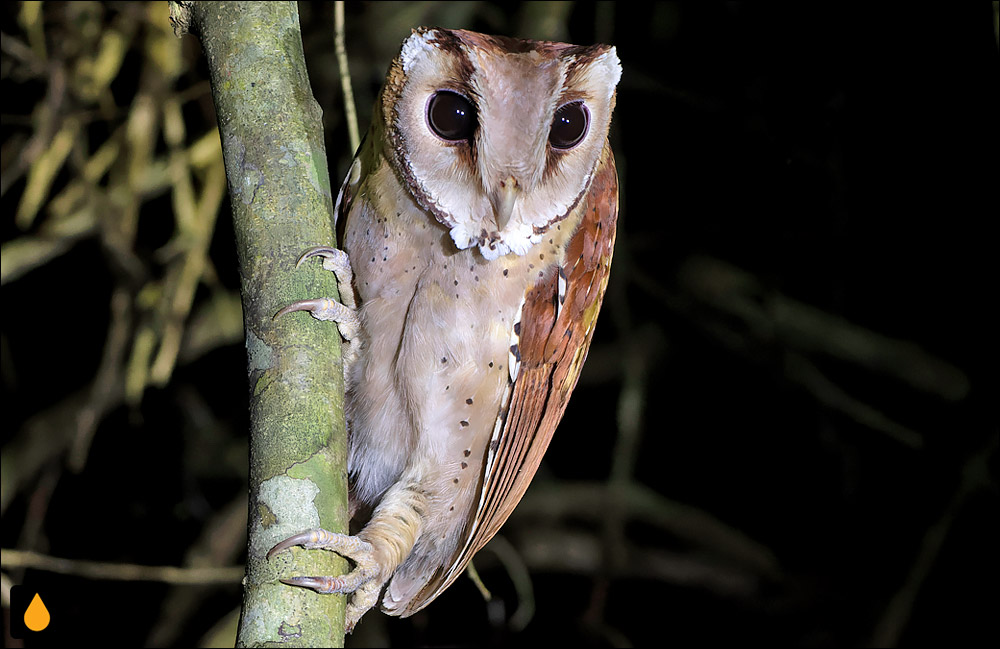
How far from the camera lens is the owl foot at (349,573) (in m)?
0.72

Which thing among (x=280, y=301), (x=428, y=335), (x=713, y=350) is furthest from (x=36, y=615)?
(x=713, y=350)

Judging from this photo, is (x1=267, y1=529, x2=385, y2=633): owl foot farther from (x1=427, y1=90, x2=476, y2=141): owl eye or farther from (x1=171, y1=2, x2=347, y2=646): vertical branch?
(x1=427, y1=90, x2=476, y2=141): owl eye

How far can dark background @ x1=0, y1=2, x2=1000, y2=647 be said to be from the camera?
1.95 m

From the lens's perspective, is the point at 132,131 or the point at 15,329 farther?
the point at 15,329

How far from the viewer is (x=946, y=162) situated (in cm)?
213

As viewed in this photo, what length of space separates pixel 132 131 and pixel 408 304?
94cm

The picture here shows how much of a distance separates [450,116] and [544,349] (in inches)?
14.7

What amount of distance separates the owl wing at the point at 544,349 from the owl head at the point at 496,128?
0.09m

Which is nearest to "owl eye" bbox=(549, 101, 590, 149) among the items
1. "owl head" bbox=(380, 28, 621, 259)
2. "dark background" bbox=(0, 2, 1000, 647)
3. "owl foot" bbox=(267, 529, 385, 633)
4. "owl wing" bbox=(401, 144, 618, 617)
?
"owl head" bbox=(380, 28, 621, 259)

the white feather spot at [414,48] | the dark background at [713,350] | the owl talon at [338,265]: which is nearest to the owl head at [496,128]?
the white feather spot at [414,48]

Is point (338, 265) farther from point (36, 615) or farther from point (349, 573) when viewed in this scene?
point (36, 615)

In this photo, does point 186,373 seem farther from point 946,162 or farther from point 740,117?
point 946,162

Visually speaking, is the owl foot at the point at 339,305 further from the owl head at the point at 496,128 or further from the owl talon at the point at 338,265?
the owl head at the point at 496,128

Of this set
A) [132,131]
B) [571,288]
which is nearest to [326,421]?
[571,288]
